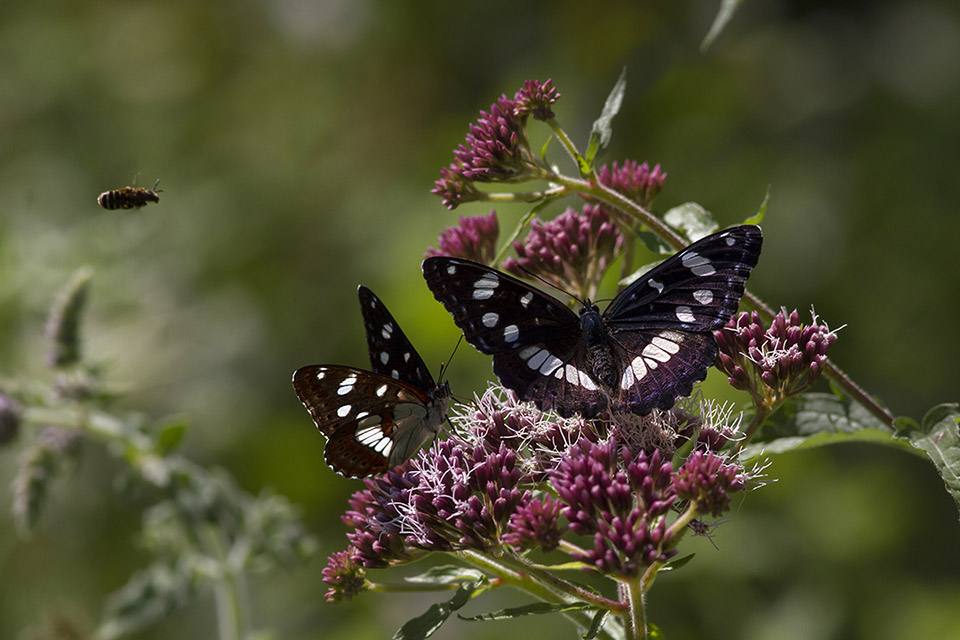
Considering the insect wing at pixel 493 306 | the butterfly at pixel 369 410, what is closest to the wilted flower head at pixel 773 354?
the insect wing at pixel 493 306

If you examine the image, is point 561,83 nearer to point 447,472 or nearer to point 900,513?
point 900,513

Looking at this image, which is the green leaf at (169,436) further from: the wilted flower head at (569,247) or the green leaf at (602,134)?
the green leaf at (602,134)

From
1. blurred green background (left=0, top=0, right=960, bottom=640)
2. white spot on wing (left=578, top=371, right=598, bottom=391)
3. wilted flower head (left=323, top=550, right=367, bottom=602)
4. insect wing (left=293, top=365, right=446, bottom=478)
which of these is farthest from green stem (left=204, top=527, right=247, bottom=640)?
white spot on wing (left=578, top=371, right=598, bottom=391)

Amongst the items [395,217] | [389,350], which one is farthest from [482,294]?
[395,217]

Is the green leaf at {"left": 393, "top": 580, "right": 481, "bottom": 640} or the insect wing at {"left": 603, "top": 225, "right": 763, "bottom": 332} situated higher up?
the insect wing at {"left": 603, "top": 225, "right": 763, "bottom": 332}

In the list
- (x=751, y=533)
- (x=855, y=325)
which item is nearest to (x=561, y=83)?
(x=855, y=325)

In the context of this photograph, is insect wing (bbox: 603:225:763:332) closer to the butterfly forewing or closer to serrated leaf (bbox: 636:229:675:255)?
serrated leaf (bbox: 636:229:675:255)

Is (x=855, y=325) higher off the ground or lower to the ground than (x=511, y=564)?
higher
